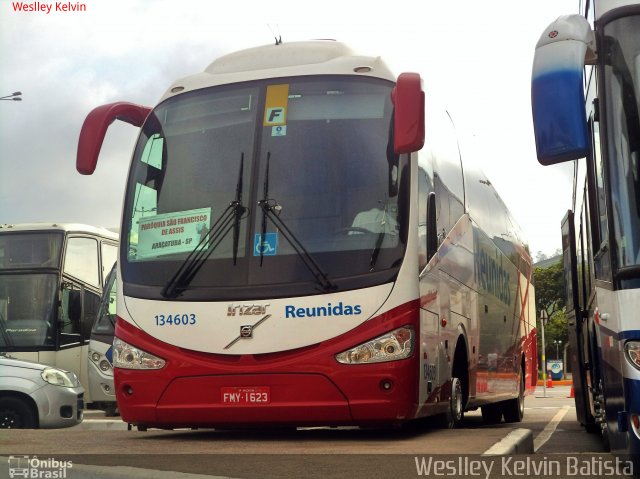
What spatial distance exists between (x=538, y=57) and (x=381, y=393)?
367 centimetres

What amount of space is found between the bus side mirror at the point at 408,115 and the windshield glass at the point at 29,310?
48.6 feet

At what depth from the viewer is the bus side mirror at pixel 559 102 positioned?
6371mm

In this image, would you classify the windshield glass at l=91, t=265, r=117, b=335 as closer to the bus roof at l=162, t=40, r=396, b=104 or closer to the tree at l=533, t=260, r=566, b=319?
the bus roof at l=162, t=40, r=396, b=104

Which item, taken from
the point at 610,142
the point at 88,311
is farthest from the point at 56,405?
the point at 610,142

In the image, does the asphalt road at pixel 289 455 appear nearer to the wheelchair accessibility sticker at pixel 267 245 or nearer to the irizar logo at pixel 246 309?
the irizar logo at pixel 246 309

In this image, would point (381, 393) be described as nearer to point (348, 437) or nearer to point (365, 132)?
point (348, 437)

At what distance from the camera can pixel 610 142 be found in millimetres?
6914

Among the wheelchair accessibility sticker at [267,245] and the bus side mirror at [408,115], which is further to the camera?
the wheelchair accessibility sticker at [267,245]

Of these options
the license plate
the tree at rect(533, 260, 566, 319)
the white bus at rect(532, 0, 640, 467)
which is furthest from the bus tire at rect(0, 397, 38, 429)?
the tree at rect(533, 260, 566, 319)

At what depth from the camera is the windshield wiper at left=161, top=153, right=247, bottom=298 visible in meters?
10.0

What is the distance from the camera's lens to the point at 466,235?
13.1m

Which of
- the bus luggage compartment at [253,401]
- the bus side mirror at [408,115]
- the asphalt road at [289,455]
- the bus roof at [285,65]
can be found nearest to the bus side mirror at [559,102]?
the asphalt road at [289,455]

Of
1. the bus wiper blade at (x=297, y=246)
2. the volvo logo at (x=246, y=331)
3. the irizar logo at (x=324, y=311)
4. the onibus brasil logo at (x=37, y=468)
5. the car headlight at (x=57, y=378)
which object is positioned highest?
the bus wiper blade at (x=297, y=246)

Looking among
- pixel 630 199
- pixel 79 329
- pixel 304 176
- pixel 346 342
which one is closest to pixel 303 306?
pixel 346 342
